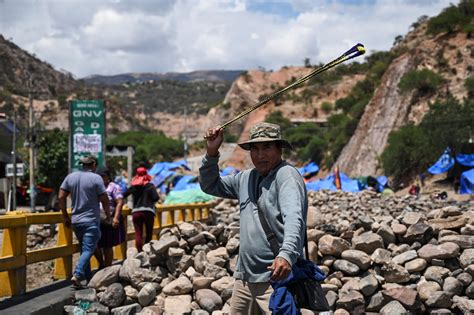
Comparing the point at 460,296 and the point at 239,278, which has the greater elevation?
the point at 239,278

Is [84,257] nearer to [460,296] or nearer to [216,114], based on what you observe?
[460,296]

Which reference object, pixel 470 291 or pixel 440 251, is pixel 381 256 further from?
pixel 470 291

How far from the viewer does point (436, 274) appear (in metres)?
6.68

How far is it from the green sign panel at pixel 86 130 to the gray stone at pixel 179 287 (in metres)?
9.68

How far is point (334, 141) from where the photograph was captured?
64188 mm

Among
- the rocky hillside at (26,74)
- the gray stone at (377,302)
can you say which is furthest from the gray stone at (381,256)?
the rocky hillside at (26,74)

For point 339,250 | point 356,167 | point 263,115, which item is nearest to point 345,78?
point 263,115

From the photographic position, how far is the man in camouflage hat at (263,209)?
347 cm

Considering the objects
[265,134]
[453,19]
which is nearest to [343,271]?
[265,134]

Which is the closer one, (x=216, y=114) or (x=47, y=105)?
(x=47, y=105)

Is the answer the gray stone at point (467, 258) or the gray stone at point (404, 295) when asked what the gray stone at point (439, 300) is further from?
the gray stone at point (467, 258)

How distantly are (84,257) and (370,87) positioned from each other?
7065 cm

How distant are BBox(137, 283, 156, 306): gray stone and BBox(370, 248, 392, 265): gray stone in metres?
2.40

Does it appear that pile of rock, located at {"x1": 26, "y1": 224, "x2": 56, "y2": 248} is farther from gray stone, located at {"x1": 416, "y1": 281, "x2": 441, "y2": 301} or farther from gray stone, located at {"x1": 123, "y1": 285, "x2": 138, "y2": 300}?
gray stone, located at {"x1": 416, "y1": 281, "x2": 441, "y2": 301}
